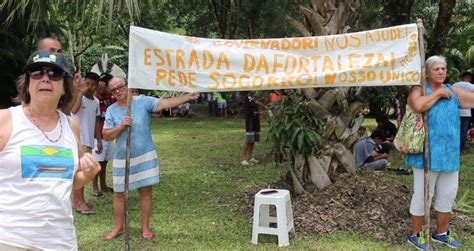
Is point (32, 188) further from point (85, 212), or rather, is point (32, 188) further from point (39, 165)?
point (85, 212)

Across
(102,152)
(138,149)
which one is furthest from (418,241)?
(102,152)

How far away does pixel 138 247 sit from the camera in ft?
14.1

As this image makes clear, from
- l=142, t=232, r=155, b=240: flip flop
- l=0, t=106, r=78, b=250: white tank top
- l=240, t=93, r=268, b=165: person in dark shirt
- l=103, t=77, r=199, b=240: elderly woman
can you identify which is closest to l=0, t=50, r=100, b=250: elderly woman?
l=0, t=106, r=78, b=250: white tank top

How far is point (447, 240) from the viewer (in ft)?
13.7

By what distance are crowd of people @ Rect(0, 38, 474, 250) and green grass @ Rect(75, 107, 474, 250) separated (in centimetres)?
20

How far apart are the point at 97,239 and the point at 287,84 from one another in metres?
2.31

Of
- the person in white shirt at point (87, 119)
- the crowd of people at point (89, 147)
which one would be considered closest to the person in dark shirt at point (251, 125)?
the crowd of people at point (89, 147)

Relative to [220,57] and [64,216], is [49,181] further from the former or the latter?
[220,57]

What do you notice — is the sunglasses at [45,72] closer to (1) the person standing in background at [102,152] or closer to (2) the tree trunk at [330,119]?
(2) the tree trunk at [330,119]

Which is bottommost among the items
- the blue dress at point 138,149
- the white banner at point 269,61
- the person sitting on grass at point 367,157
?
the person sitting on grass at point 367,157

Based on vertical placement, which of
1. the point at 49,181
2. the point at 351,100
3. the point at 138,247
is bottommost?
the point at 138,247

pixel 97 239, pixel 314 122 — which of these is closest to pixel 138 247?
pixel 97 239

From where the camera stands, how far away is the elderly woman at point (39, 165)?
6.82 feet

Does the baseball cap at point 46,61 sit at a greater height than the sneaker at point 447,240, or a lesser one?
greater
